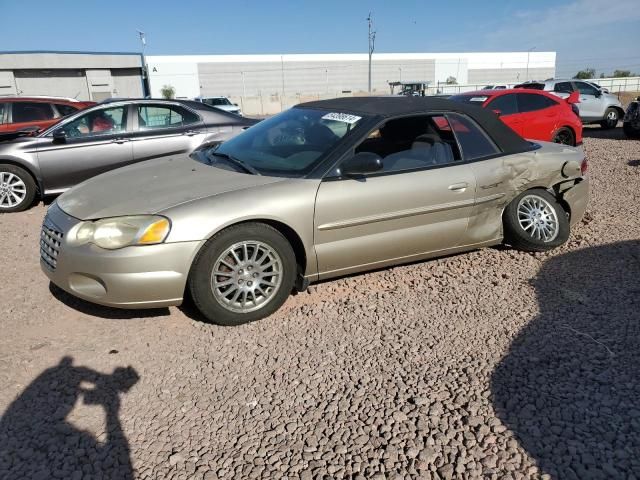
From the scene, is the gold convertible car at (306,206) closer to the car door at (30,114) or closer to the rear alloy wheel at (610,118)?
the car door at (30,114)

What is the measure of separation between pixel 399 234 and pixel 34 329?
268 cm

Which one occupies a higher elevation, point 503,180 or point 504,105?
point 504,105

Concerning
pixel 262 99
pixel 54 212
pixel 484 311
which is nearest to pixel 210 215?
pixel 54 212

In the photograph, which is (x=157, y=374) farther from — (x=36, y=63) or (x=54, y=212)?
(x=36, y=63)

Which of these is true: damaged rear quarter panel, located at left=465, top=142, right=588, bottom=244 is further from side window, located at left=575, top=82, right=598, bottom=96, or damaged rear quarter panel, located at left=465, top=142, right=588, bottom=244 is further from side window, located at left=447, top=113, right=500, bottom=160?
side window, located at left=575, top=82, right=598, bottom=96

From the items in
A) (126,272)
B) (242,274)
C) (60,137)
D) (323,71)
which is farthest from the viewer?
(323,71)

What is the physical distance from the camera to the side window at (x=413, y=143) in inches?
157

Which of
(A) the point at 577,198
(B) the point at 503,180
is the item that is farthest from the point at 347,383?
(A) the point at 577,198

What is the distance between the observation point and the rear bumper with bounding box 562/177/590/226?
4.88 meters

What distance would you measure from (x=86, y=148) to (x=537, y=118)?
8023mm

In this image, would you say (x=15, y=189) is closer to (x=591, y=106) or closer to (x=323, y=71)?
(x=591, y=106)

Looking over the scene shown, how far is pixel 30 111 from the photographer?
30.8 feet

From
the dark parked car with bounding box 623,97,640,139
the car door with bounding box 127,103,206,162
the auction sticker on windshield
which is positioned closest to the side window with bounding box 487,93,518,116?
the dark parked car with bounding box 623,97,640,139

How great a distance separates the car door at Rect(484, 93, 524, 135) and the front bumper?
8170 mm
